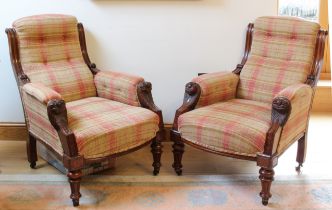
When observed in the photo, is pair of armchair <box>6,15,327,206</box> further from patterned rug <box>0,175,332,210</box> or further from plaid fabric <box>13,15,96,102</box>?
patterned rug <box>0,175,332,210</box>

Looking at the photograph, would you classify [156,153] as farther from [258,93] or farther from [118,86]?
[258,93]

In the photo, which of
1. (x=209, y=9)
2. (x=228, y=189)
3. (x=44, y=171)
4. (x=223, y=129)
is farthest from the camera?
(x=209, y=9)

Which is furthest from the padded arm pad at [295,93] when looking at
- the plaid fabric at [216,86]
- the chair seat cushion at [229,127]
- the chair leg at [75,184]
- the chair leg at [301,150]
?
the chair leg at [75,184]

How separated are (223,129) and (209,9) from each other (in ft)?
3.41

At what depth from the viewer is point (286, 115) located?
2072 millimetres

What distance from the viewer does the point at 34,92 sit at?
87.0 inches

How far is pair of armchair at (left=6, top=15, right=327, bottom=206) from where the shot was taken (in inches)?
Answer: 83.3

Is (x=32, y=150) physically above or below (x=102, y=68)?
below

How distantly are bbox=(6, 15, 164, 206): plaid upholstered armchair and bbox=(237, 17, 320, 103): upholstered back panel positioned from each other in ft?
2.28

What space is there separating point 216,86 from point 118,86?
2.09 ft

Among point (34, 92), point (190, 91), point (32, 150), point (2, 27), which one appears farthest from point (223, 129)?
point (2, 27)

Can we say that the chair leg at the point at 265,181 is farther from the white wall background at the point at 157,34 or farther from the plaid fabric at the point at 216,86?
the white wall background at the point at 157,34

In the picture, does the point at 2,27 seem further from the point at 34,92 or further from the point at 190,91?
the point at 190,91

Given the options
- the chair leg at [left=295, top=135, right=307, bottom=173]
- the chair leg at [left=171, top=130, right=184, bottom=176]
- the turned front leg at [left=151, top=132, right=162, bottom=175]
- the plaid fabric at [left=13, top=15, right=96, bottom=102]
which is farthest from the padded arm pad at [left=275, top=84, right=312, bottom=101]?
the plaid fabric at [left=13, top=15, right=96, bottom=102]
